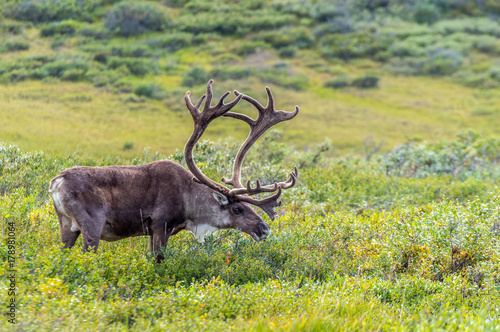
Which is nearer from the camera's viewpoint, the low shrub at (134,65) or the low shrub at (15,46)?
the low shrub at (15,46)

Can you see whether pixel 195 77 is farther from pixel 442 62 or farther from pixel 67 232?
pixel 67 232

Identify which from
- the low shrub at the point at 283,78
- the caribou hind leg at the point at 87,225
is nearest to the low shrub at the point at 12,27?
the low shrub at the point at 283,78

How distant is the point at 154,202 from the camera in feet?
25.8

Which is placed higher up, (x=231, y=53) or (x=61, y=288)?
(x=61, y=288)

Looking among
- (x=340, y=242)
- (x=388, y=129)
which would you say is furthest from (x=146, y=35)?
(x=340, y=242)

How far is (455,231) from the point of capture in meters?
8.64

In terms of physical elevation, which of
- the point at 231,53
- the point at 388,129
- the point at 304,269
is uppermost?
the point at 304,269

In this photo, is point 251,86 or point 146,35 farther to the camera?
point 146,35

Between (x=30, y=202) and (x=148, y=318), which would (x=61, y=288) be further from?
(x=30, y=202)

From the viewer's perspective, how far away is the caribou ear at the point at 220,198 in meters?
8.20

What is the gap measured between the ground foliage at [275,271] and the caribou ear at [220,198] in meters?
0.55

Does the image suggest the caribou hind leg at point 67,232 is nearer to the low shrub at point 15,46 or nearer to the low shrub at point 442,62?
the low shrub at point 15,46

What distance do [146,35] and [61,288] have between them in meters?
32.5

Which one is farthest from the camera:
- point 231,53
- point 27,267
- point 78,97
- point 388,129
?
point 231,53
